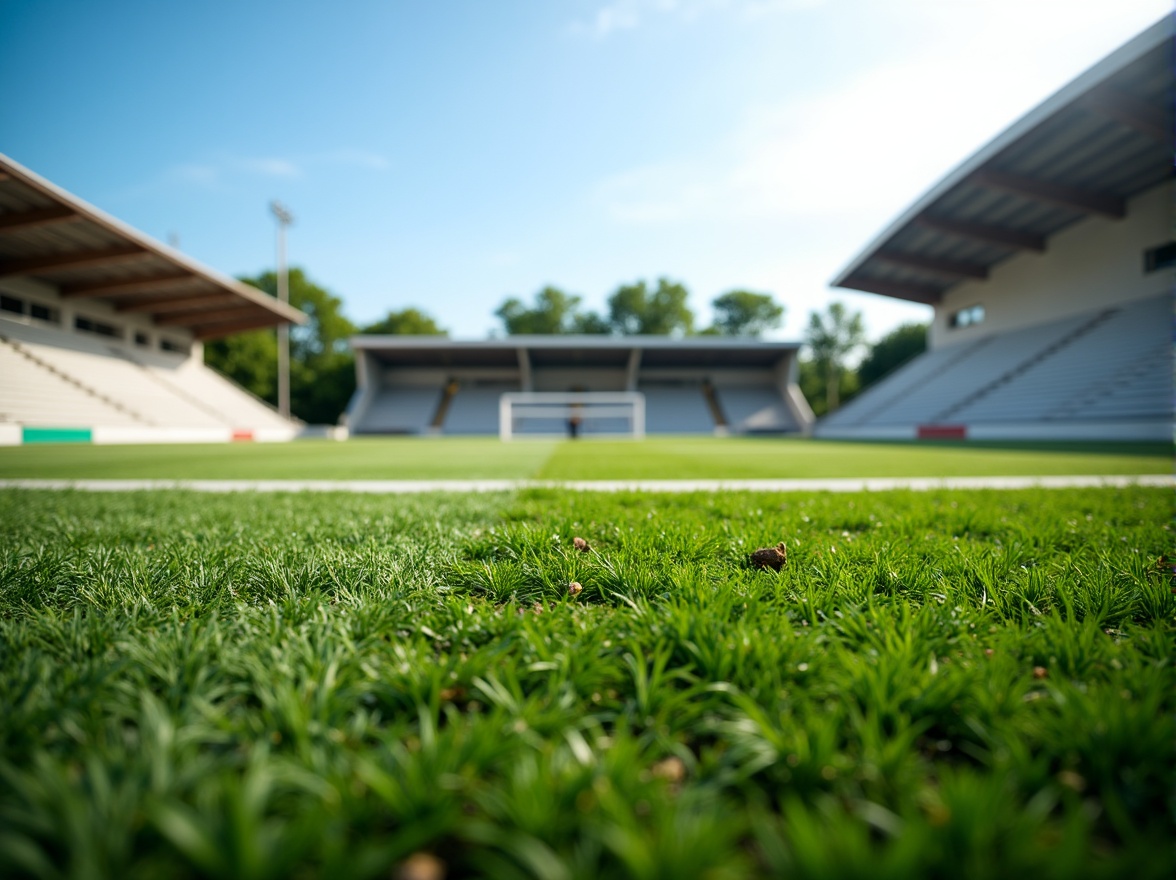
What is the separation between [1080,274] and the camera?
24.9 meters

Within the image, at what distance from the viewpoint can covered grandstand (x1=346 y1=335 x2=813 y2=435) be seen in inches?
1512

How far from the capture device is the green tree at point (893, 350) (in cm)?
5103

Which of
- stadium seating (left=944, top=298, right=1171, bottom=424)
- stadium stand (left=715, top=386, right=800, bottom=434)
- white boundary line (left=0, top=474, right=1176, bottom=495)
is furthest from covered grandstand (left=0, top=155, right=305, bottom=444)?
stadium stand (left=715, top=386, right=800, bottom=434)

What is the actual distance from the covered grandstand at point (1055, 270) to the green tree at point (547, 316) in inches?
1275

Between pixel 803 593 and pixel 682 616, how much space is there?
2.19 ft

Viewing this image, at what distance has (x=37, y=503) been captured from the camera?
461 centimetres

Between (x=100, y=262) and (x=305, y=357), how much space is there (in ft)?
105

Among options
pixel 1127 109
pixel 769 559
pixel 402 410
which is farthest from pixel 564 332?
pixel 769 559

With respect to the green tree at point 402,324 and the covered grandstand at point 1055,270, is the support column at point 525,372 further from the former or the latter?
the covered grandstand at point 1055,270

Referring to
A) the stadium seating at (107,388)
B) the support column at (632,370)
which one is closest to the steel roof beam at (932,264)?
the support column at (632,370)

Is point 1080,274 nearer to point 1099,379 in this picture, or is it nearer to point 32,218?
point 1099,379

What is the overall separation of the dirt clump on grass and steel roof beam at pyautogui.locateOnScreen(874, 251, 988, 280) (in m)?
32.0

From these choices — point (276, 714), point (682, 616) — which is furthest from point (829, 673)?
point (276, 714)

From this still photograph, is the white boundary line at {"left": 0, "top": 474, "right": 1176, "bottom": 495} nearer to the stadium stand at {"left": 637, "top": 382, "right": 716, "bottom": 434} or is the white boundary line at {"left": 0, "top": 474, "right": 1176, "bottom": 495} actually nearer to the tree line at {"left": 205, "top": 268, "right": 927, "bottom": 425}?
the stadium stand at {"left": 637, "top": 382, "right": 716, "bottom": 434}
